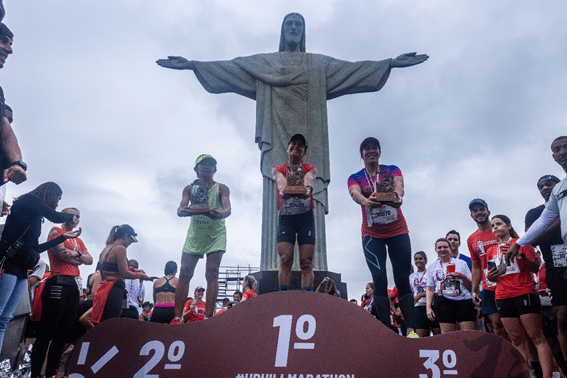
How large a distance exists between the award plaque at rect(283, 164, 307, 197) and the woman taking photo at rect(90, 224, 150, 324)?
8.34ft

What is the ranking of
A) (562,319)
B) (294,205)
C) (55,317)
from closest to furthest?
(562,319)
(55,317)
(294,205)

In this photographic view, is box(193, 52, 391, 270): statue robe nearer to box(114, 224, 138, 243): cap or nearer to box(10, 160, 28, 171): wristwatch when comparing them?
box(114, 224, 138, 243): cap

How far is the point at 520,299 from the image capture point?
12.5ft

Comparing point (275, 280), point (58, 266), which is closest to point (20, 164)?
point (58, 266)

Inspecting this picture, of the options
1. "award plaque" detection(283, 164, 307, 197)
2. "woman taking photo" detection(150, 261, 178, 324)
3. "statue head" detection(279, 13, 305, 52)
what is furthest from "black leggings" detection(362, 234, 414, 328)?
"statue head" detection(279, 13, 305, 52)

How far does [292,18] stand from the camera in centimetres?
956

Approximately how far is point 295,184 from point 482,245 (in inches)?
99.6

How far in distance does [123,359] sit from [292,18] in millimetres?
8943

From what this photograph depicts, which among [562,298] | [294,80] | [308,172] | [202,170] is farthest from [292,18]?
[562,298]

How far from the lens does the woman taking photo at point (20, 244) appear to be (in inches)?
122

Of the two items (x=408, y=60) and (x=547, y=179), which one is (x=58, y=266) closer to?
(x=547, y=179)

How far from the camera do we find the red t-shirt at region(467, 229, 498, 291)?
469cm

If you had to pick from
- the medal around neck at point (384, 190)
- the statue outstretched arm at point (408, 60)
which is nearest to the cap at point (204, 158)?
the medal around neck at point (384, 190)

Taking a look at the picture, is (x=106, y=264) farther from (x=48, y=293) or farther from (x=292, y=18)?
(x=292, y=18)
